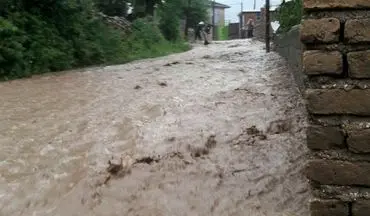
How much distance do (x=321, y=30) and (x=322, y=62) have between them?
0.14 meters

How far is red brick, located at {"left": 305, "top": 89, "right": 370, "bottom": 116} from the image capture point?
242 centimetres

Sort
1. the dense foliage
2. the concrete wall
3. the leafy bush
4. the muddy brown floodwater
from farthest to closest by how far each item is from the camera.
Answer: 1. the leafy bush
2. the dense foliage
3. the concrete wall
4. the muddy brown floodwater

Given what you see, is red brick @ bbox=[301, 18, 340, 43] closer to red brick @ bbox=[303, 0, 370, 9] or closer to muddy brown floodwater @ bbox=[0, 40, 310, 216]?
red brick @ bbox=[303, 0, 370, 9]

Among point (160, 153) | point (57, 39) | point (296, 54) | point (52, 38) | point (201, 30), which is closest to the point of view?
point (160, 153)

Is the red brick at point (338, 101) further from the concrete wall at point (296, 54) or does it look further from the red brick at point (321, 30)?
the concrete wall at point (296, 54)

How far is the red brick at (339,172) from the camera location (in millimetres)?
2451

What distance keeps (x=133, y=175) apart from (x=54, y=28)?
11175mm

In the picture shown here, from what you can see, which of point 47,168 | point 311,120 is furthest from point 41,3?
point 311,120

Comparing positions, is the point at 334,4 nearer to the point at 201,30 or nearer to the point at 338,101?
the point at 338,101

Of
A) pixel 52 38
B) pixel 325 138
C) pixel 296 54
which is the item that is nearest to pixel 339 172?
pixel 325 138

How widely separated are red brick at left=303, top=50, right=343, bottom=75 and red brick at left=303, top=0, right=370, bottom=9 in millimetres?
190

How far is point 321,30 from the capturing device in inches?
96.1

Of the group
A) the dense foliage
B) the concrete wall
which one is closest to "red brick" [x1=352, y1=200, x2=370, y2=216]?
the concrete wall

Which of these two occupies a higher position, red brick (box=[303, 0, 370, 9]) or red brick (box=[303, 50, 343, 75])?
red brick (box=[303, 0, 370, 9])
